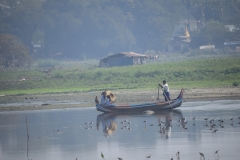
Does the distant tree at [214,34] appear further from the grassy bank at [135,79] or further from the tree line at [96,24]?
the grassy bank at [135,79]

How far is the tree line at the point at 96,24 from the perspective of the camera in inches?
4200

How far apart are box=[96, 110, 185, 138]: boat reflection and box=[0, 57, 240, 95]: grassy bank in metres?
11.4

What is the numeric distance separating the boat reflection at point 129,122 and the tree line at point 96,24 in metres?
72.6

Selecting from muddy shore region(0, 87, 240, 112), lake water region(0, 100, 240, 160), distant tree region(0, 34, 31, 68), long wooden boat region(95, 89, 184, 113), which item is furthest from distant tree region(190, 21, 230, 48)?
long wooden boat region(95, 89, 184, 113)

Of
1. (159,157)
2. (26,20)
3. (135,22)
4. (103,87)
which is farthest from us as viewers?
(135,22)

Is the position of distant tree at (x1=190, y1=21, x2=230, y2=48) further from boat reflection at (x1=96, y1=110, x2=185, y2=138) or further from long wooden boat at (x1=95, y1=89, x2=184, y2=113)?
boat reflection at (x1=96, y1=110, x2=185, y2=138)

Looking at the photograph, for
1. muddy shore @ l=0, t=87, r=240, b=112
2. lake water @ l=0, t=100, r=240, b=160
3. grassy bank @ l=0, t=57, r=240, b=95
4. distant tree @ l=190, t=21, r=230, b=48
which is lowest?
lake water @ l=0, t=100, r=240, b=160

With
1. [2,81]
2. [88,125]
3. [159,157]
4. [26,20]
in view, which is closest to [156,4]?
[26,20]

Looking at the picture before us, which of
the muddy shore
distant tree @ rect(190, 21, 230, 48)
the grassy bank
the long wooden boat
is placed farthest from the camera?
distant tree @ rect(190, 21, 230, 48)

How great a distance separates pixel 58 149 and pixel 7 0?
307ft

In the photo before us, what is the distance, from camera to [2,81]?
58.2 m

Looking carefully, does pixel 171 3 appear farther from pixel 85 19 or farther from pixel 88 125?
pixel 88 125

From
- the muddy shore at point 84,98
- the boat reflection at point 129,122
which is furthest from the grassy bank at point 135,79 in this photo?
the boat reflection at point 129,122

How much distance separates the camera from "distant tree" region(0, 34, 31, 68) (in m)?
80.0
